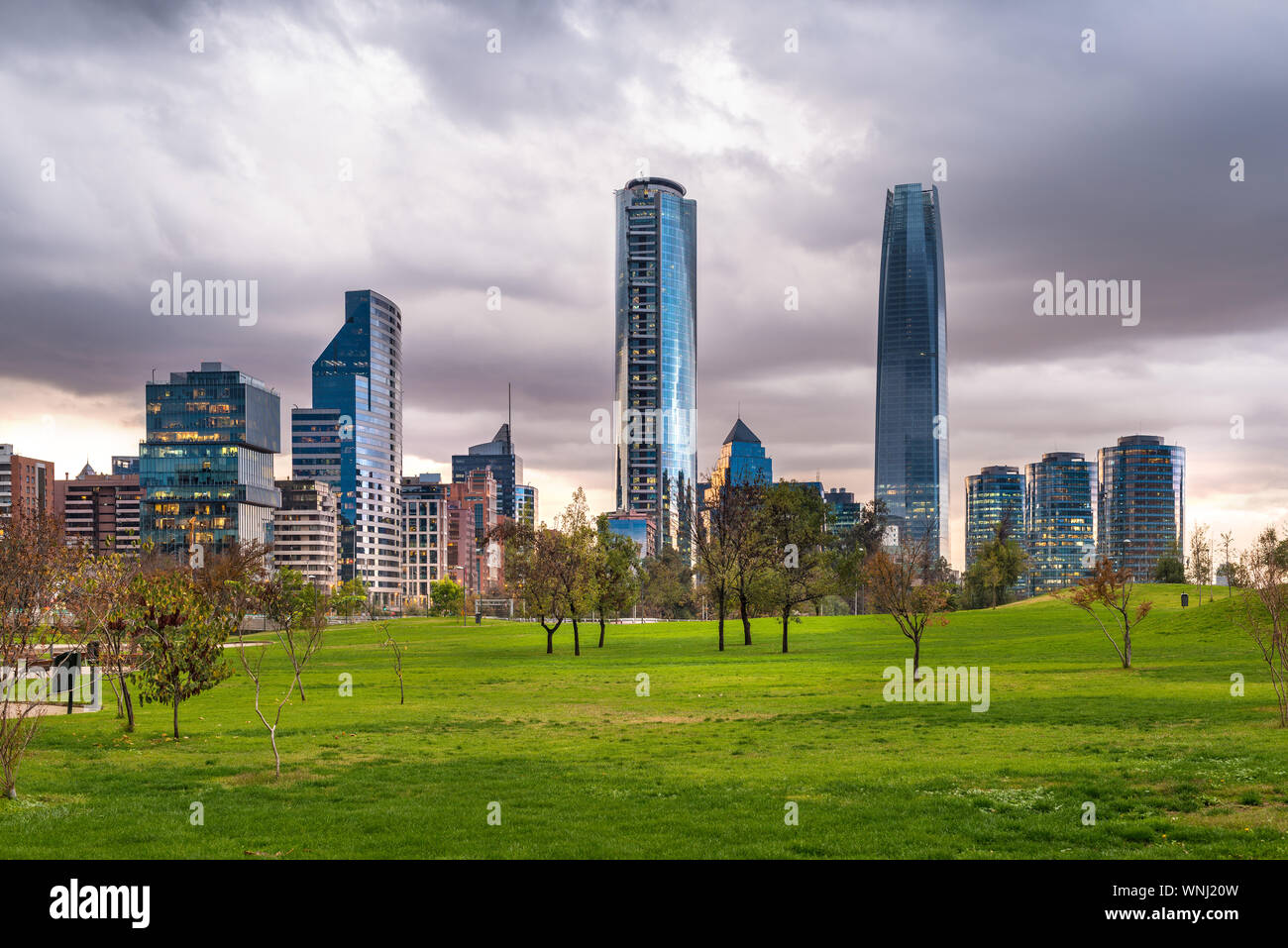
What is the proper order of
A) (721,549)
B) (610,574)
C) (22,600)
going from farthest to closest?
(721,549)
(610,574)
(22,600)

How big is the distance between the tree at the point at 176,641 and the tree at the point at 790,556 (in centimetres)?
4267

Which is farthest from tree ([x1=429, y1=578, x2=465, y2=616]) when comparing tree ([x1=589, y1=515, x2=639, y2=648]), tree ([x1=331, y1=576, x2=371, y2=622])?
tree ([x1=589, y1=515, x2=639, y2=648])

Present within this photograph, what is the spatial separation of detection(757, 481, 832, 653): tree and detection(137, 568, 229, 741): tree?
42667 millimetres

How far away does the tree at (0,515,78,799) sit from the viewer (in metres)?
18.5

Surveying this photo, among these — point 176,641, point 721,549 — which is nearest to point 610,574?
point 721,549

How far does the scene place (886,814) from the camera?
16109mm

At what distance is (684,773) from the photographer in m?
20.6

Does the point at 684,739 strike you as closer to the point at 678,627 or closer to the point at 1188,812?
the point at 1188,812

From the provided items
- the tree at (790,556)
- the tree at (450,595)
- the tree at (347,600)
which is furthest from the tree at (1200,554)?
the tree at (450,595)

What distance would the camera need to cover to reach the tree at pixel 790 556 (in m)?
66.9

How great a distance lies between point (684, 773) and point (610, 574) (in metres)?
46.5

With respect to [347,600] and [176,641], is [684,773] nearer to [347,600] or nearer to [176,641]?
[176,641]
